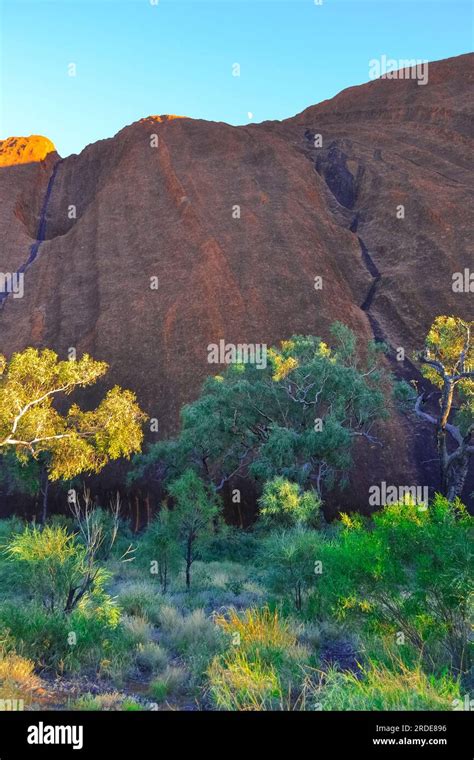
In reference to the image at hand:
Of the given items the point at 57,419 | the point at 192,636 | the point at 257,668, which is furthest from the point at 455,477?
the point at 257,668

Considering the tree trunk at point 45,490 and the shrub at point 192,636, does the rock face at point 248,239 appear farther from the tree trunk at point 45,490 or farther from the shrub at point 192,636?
the shrub at point 192,636

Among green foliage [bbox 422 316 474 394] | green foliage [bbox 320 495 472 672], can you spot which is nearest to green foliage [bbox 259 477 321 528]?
green foliage [bbox 422 316 474 394]

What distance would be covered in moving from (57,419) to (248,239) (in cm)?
2487

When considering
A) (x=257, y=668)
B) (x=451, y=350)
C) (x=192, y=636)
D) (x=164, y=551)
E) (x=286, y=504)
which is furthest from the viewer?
(x=451, y=350)

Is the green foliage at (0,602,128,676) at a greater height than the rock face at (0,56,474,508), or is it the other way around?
the rock face at (0,56,474,508)

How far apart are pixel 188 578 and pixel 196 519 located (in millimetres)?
1823

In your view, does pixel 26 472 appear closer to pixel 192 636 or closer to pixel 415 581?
pixel 192 636

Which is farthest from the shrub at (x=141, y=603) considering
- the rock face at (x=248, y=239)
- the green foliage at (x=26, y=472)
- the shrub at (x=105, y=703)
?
the rock face at (x=248, y=239)

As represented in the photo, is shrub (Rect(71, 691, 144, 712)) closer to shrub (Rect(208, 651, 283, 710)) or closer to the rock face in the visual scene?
shrub (Rect(208, 651, 283, 710))

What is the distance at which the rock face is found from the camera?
35.5 m

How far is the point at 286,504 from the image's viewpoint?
59.7 ft

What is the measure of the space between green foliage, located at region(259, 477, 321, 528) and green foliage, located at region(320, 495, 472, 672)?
9449 millimetres

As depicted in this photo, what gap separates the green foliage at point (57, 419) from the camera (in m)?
18.7

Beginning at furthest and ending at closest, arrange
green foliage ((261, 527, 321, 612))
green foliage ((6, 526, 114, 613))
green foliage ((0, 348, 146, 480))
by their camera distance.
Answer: green foliage ((0, 348, 146, 480))
green foliage ((261, 527, 321, 612))
green foliage ((6, 526, 114, 613))
